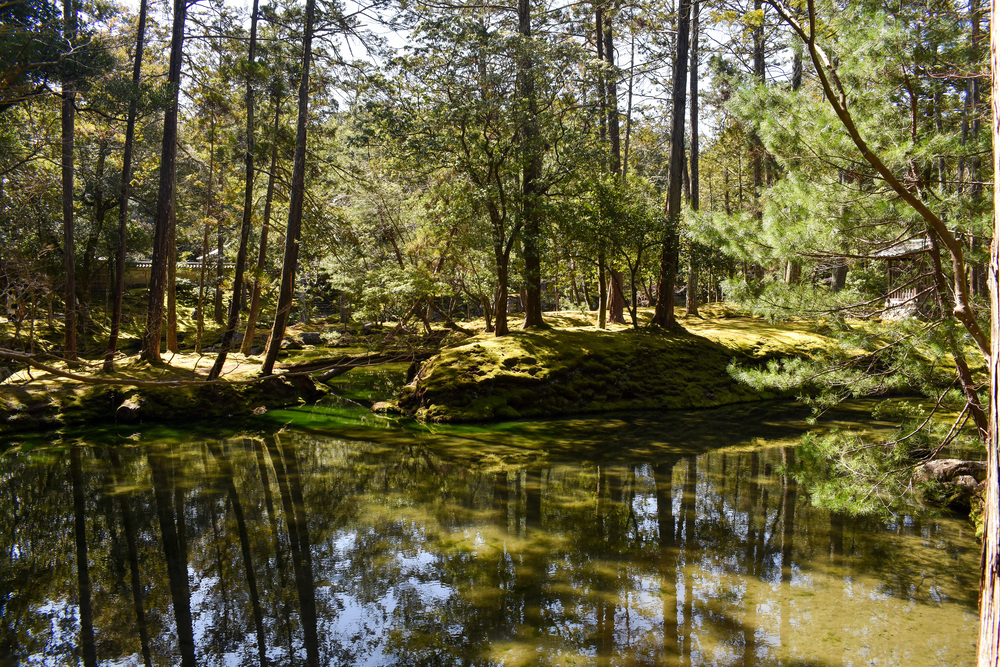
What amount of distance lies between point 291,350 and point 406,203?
7.42 m

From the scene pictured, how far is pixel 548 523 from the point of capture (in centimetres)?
674

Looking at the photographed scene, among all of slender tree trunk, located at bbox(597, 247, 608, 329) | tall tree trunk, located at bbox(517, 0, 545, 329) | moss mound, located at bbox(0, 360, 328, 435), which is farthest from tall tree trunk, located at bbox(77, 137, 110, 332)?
slender tree trunk, located at bbox(597, 247, 608, 329)

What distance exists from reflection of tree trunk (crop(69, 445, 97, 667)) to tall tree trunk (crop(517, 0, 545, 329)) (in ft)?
30.3

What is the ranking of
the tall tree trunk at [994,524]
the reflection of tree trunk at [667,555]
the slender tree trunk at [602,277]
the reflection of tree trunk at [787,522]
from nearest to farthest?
the tall tree trunk at [994,524], the reflection of tree trunk at [667,555], the reflection of tree trunk at [787,522], the slender tree trunk at [602,277]

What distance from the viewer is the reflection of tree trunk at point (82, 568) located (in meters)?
4.28

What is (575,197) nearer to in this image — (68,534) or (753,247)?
(753,247)

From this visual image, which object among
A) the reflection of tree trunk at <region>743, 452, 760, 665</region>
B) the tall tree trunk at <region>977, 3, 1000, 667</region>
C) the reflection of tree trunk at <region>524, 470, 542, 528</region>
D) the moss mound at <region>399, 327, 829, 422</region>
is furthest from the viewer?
the moss mound at <region>399, 327, 829, 422</region>

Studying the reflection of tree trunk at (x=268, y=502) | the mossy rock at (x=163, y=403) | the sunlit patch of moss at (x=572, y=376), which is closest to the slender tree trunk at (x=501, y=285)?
the sunlit patch of moss at (x=572, y=376)

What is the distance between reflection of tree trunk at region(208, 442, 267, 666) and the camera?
4.45 m

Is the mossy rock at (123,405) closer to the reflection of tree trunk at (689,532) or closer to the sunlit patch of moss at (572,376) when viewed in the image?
the sunlit patch of moss at (572,376)

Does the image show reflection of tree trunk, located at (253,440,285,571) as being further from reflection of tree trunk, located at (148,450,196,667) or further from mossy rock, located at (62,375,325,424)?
Answer: mossy rock, located at (62,375,325,424)

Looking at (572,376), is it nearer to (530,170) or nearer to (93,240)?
(530,170)

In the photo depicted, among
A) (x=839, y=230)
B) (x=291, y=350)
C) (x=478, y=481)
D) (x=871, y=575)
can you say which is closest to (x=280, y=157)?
(x=291, y=350)

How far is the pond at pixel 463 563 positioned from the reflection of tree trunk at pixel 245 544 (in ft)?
0.09
